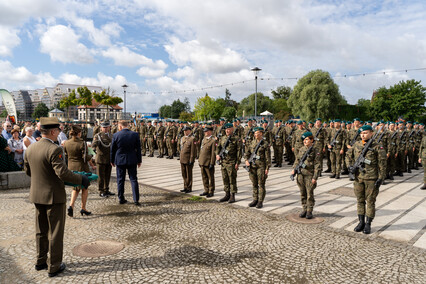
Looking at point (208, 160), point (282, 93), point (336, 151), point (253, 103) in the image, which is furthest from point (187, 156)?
point (282, 93)

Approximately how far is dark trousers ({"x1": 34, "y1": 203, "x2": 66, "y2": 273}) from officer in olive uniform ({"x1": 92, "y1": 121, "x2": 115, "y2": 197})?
366cm

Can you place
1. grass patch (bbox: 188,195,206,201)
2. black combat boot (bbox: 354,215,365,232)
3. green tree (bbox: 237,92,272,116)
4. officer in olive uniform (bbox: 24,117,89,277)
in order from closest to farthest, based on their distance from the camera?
officer in olive uniform (bbox: 24,117,89,277), black combat boot (bbox: 354,215,365,232), grass patch (bbox: 188,195,206,201), green tree (bbox: 237,92,272,116)

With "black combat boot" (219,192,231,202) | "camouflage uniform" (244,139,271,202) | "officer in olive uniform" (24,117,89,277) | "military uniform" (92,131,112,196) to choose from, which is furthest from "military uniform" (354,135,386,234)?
"military uniform" (92,131,112,196)

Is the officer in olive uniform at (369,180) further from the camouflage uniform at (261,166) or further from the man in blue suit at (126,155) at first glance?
the man in blue suit at (126,155)

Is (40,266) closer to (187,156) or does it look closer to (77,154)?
(77,154)

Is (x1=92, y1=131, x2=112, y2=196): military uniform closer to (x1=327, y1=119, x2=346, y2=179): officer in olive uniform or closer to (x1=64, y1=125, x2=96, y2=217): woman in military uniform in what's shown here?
(x1=64, y1=125, x2=96, y2=217): woman in military uniform

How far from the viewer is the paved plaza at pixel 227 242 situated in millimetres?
3521

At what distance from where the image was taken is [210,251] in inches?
165

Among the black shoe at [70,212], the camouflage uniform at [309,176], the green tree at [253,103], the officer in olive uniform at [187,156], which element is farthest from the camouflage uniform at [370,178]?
the green tree at [253,103]

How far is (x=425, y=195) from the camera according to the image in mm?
7695

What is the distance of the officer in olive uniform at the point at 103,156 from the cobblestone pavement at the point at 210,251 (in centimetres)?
132

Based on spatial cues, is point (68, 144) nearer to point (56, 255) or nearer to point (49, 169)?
point (49, 169)

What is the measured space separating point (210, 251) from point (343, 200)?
4.43m

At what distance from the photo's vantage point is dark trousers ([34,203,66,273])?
11.5 ft
